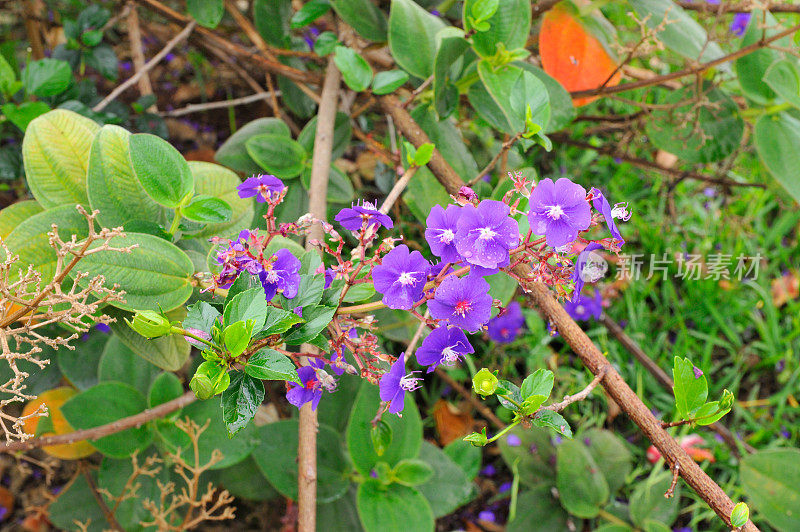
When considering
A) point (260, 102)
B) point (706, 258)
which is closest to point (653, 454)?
point (706, 258)

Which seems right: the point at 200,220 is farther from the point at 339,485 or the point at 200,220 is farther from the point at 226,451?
the point at 339,485

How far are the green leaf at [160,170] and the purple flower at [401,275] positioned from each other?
1.22ft

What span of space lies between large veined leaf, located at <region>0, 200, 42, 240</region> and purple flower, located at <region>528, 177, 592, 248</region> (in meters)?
0.88

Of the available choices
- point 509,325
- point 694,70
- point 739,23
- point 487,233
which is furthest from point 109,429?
point 739,23

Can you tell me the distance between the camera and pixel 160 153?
2.93ft

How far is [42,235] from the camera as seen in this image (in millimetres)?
929

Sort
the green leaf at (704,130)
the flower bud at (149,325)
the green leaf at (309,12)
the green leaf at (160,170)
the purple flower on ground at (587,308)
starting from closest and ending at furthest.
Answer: the flower bud at (149,325) → the green leaf at (160,170) → the green leaf at (309,12) → the green leaf at (704,130) → the purple flower on ground at (587,308)

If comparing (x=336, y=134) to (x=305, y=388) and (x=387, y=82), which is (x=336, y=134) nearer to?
(x=387, y=82)

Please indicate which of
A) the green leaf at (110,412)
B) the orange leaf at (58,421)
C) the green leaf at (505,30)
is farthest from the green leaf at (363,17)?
the orange leaf at (58,421)

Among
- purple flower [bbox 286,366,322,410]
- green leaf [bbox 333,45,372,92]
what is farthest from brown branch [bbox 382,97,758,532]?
green leaf [bbox 333,45,372,92]

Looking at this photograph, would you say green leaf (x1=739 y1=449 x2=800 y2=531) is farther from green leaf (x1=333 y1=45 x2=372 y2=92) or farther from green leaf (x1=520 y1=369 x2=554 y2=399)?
green leaf (x1=333 y1=45 x2=372 y2=92)

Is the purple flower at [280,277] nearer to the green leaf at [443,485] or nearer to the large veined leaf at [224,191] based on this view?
the large veined leaf at [224,191]

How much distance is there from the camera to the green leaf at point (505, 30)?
116 cm

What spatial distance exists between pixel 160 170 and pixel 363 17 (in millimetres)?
657
